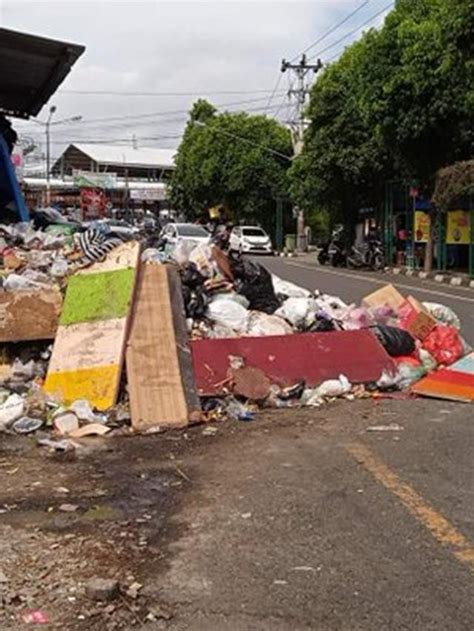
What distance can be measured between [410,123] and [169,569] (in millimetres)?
20809

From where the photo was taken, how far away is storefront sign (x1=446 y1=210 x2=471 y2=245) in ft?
81.5

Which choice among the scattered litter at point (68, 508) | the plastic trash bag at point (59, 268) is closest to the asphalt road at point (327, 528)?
the scattered litter at point (68, 508)

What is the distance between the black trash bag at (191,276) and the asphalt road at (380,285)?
4.02m

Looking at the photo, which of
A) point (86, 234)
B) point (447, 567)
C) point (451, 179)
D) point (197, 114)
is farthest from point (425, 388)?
point (197, 114)

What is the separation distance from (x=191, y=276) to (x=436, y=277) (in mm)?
16347

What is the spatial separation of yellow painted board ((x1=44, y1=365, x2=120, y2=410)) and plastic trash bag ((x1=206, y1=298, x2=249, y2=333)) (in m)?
1.76

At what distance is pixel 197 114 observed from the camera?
58969 millimetres

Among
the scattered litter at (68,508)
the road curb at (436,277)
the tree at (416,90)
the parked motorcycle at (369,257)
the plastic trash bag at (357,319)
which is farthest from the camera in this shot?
the parked motorcycle at (369,257)

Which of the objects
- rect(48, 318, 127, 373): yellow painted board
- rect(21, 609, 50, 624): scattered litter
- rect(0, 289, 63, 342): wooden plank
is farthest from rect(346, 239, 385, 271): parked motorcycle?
rect(21, 609, 50, 624): scattered litter

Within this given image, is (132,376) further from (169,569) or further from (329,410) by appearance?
(169,569)

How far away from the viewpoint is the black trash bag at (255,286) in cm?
970

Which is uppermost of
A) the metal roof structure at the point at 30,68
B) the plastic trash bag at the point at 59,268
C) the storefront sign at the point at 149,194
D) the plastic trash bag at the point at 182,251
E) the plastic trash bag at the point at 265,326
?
the storefront sign at the point at 149,194

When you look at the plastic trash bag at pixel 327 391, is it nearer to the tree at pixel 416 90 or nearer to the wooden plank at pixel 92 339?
the wooden plank at pixel 92 339

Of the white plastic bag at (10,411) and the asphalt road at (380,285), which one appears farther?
the asphalt road at (380,285)
